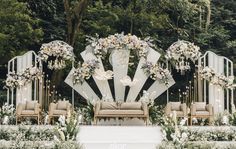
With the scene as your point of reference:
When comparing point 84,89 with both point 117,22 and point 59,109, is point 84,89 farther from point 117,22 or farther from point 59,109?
point 117,22

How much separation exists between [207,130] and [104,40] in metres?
5.04

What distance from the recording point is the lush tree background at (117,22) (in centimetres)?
1616

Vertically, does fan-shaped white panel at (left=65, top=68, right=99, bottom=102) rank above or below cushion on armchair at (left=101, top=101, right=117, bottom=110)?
above

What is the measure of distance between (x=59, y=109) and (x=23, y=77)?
1386 millimetres

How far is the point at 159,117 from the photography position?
12742 mm

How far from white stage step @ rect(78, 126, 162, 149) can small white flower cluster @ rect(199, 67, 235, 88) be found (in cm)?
329

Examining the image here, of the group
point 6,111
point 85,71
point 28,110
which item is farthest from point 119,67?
point 6,111

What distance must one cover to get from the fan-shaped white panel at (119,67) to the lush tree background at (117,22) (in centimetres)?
254

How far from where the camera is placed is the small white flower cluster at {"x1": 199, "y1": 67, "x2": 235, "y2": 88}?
13.0 meters

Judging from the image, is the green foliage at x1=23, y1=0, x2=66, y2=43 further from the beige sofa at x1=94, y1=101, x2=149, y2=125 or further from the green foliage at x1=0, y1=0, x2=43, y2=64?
the beige sofa at x1=94, y1=101, x2=149, y2=125

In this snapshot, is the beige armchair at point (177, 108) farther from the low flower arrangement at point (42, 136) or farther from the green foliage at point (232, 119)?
the low flower arrangement at point (42, 136)

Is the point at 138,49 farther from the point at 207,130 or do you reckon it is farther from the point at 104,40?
the point at 207,130

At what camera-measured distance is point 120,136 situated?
10.0 m

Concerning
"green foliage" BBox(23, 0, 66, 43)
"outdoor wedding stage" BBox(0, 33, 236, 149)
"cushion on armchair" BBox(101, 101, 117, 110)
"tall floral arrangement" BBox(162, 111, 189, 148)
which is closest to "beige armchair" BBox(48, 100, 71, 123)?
"outdoor wedding stage" BBox(0, 33, 236, 149)
